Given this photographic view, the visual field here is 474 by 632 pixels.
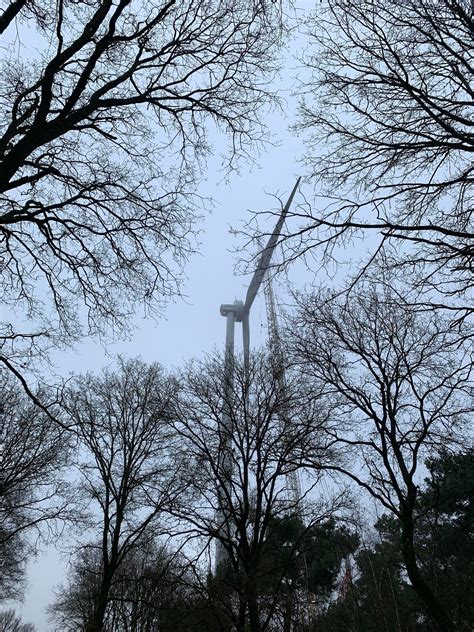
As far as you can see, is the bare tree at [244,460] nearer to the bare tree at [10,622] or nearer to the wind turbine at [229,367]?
the wind turbine at [229,367]

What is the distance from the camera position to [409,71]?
5000mm

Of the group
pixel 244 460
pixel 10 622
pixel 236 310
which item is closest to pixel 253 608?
pixel 244 460

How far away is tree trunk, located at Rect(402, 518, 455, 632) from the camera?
7176 millimetres

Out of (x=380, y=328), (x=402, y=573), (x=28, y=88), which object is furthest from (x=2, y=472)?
(x=402, y=573)

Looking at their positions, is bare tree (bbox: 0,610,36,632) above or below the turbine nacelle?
below

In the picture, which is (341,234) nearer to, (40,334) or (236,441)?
(40,334)

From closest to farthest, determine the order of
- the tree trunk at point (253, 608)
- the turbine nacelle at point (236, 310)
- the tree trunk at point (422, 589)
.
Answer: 1. the tree trunk at point (422, 589)
2. the tree trunk at point (253, 608)
3. the turbine nacelle at point (236, 310)

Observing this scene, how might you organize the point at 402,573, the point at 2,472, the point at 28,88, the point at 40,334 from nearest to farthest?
the point at 28,88 → the point at 40,334 → the point at 2,472 → the point at 402,573

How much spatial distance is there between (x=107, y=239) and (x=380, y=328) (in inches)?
224

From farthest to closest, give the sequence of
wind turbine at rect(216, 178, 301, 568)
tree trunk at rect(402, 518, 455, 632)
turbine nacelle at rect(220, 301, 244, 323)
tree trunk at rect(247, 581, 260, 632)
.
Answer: turbine nacelle at rect(220, 301, 244, 323) < tree trunk at rect(247, 581, 260, 632) < tree trunk at rect(402, 518, 455, 632) < wind turbine at rect(216, 178, 301, 568)

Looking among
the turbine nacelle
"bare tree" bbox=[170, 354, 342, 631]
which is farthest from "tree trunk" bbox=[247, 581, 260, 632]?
the turbine nacelle

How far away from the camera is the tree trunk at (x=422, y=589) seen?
7176 millimetres

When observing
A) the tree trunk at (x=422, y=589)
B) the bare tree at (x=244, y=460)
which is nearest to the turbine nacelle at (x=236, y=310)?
the bare tree at (x=244, y=460)

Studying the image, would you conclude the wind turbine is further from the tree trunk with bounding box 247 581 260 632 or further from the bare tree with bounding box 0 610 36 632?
the bare tree with bounding box 0 610 36 632
